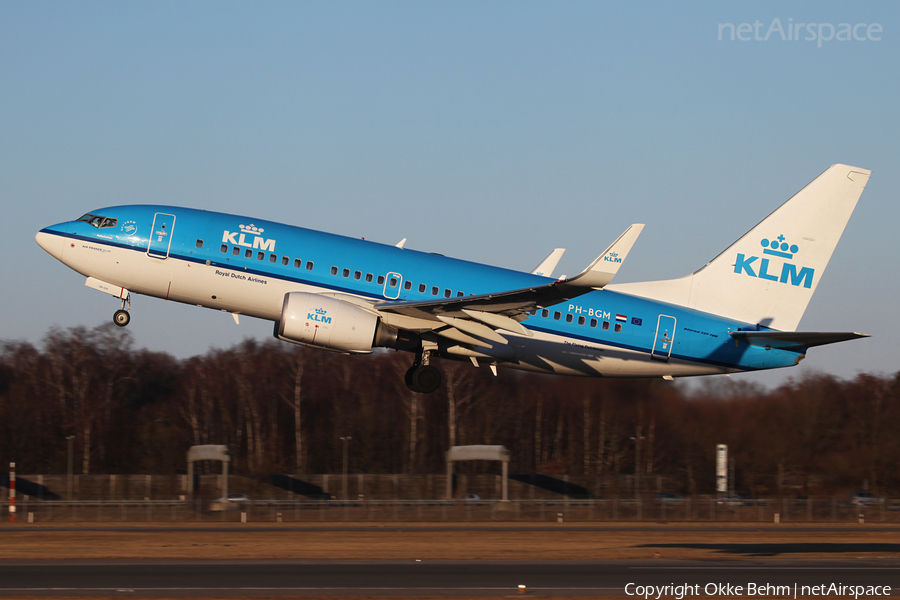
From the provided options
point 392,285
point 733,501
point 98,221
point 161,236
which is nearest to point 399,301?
point 392,285

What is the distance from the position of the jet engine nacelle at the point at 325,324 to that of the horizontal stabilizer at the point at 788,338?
41.0 feet

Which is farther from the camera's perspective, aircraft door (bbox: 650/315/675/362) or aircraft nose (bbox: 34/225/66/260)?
aircraft door (bbox: 650/315/675/362)

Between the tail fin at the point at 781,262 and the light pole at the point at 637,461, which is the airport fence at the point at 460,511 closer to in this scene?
the light pole at the point at 637,461

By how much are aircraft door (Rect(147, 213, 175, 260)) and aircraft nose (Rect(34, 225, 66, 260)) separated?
2920 mm

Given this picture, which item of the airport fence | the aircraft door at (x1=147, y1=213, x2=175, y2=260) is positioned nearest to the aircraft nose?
the aircraft door at (x1=147, y1=213, x2=175, y2=260)

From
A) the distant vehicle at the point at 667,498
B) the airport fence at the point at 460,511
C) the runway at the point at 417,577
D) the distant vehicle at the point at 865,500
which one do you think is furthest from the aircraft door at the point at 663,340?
the distant vehicle at the point at 865,500

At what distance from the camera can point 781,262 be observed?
108 ft

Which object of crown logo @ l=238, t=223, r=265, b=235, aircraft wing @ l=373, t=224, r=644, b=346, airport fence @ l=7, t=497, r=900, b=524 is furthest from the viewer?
airport fence @ l=7, t=497, r=900, b=524

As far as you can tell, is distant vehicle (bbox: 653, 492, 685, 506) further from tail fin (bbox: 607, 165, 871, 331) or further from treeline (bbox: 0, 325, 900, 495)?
tail fin (bbox: 607, 165, 871, 331)

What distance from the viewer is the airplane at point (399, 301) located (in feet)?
89.4

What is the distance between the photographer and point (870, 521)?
4116cm

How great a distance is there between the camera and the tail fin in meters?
32.2

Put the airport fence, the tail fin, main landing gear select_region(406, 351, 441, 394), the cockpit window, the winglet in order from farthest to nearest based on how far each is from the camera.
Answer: the airport fence → the tail fin → main landing gear select_region(406, 351, 441, 394) → the cockpit window → the winglet

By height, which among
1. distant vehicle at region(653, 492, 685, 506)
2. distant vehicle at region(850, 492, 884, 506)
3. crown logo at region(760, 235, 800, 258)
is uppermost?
crown logo at region(760, 235, 800, 258)
